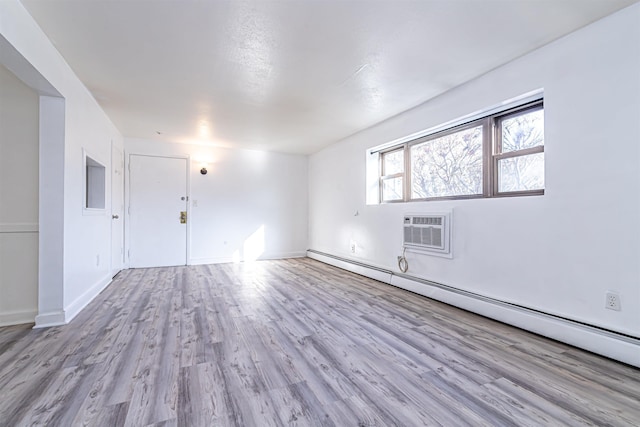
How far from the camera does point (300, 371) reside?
1743 millimetres

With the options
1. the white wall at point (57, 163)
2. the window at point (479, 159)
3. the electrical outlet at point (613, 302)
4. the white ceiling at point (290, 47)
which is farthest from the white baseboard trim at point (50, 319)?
the electrical outlet at point (613, 302)

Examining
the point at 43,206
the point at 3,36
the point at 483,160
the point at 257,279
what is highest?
the point at 3,36

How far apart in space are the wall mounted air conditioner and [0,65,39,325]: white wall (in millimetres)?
3840

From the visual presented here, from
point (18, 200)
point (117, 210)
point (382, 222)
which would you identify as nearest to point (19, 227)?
point (18, 200)

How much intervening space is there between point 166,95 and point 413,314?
3569 millimetres

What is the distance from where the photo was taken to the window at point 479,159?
97.8 inches

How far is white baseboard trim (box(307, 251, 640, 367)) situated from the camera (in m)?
1.83

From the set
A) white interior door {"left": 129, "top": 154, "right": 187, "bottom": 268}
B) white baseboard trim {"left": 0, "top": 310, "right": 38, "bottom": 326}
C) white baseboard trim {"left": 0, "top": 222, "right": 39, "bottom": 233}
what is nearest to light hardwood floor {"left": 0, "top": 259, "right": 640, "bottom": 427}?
white baseboard trim {"left": 0, "top": 310, "right": 38, "bottom": 326}

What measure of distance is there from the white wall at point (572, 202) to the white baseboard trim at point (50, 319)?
374 centimetres

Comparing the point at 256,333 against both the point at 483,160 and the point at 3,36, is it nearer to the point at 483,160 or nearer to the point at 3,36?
the point at 3,36

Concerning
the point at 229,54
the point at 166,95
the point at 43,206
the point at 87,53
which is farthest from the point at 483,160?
the point at 43,206

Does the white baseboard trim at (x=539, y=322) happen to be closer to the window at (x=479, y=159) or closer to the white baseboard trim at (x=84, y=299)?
the window at (x=479, y=159)

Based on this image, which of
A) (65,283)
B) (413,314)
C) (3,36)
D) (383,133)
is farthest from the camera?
(383,133)

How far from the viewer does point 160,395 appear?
4.90 feet
